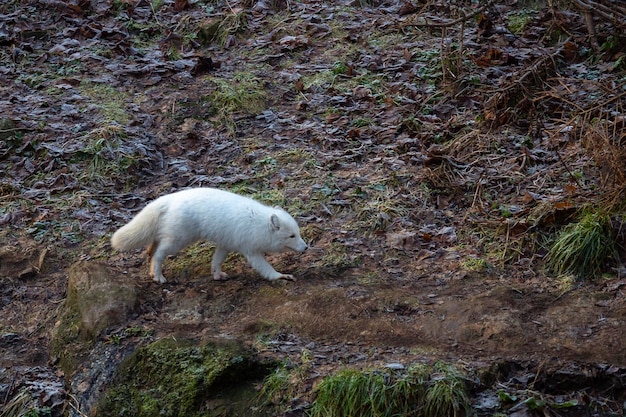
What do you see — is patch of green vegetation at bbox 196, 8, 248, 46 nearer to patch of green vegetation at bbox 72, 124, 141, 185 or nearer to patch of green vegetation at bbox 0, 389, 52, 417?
patch of green vegetation at bbox 72, 124, 141, 185

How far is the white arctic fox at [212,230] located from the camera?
21.1 feet

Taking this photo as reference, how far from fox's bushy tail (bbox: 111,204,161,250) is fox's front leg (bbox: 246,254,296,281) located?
33.6 inches

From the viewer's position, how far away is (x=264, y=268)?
21.4 ft

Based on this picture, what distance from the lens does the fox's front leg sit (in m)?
6.47

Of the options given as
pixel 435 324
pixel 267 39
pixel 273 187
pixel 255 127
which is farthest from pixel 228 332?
pixel 267 39

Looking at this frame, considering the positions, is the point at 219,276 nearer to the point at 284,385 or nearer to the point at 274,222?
the point at 274,222

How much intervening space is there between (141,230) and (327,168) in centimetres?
249

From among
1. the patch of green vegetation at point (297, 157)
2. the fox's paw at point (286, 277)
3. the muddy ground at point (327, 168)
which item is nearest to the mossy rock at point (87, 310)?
the muddy ground at point (327, 168)

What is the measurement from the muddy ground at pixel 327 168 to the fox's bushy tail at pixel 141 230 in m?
0.31

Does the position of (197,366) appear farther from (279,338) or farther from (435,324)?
(435,324)

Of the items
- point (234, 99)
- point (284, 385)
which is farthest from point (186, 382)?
point (234, 99)

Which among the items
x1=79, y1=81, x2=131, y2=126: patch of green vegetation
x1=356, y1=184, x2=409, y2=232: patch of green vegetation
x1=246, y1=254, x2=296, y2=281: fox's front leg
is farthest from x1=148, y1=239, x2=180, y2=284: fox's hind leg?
x1=79, y1=81, x2=131, y2=126: patch of green vegetation

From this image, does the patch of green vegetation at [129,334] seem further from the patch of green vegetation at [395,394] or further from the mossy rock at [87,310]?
the patch of green vegetation at [395,394]

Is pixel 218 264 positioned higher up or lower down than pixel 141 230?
lower down
